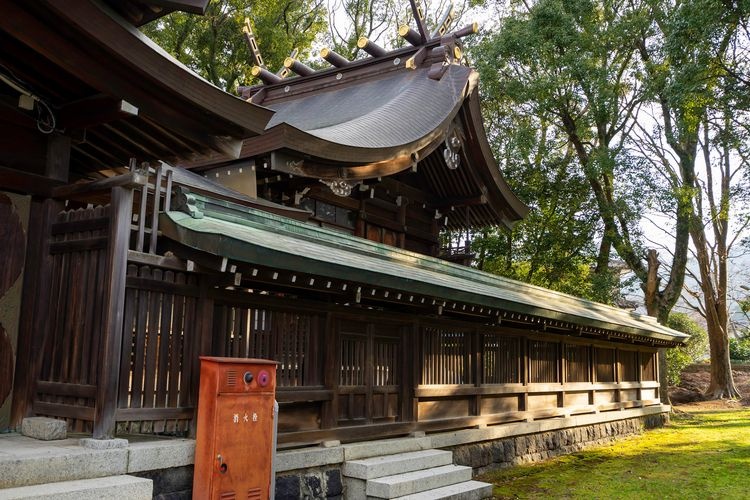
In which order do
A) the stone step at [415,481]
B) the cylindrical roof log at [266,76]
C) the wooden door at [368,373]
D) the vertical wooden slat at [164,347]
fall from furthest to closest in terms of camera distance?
the cylindrical roof log at [266,76] < the wooden door at [368,373] < the stone step at [415,481] < the vertical wooden slat at [164,347]

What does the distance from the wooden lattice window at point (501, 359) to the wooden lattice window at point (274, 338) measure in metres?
4.46

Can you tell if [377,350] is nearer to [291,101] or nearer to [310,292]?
[310,292]

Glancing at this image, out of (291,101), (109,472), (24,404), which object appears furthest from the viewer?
(291,101)

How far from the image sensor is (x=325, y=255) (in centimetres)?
746

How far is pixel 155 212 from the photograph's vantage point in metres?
6.41

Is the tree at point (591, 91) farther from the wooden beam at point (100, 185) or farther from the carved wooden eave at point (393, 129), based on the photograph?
the wooden beam at point (100, 185)

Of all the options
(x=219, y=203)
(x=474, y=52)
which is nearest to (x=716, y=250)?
(x=474, y=52)

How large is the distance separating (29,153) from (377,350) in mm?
4921

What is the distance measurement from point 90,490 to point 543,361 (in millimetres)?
10135

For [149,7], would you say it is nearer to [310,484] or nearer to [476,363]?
[310,484]

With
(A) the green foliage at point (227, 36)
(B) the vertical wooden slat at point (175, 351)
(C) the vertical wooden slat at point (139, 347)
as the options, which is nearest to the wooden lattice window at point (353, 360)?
(B) the vertical wooden slat at point (175, 351)

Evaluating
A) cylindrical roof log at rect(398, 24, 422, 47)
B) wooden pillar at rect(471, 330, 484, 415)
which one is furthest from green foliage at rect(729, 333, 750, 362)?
wooden pillar at rect(471, 330, 484, 415)

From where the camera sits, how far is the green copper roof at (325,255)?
616 centimetres

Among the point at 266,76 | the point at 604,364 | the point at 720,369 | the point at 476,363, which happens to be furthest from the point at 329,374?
the point at 720,369
